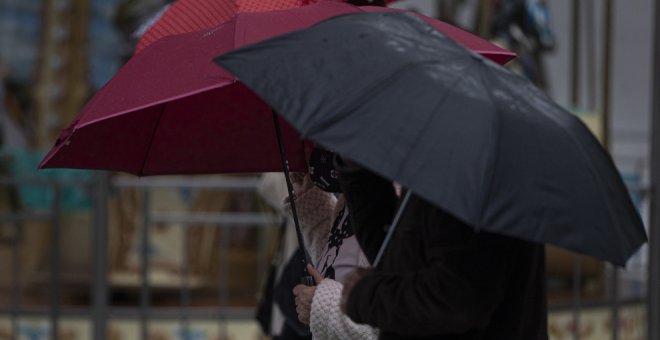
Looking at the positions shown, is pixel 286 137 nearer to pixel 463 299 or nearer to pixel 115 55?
pixel 463 299

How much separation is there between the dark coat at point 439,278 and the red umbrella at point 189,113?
44cm

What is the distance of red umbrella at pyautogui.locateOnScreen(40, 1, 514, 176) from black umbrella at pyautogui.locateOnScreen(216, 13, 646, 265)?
0.32m

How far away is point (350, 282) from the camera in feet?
7.79

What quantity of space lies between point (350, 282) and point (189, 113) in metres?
1.01

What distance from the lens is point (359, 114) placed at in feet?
7.18

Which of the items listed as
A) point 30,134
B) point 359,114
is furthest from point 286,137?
point 30,134

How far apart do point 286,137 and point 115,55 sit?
5.12m

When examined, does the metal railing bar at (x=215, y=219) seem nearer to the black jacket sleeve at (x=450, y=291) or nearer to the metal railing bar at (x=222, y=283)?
the metal railing bar at (x=222, y=283)

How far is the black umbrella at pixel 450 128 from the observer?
6.86 feet

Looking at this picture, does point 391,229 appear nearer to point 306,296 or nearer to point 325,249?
point 306,296

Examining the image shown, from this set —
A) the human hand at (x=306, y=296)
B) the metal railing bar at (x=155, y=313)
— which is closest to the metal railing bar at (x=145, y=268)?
the metal railing bar at (x=155, y=313)

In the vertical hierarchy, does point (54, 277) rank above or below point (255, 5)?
below

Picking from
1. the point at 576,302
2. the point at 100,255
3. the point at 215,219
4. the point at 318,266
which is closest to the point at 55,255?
the point at 100,255

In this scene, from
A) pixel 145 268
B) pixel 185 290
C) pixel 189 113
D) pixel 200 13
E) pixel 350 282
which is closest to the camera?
pixel 350 282
